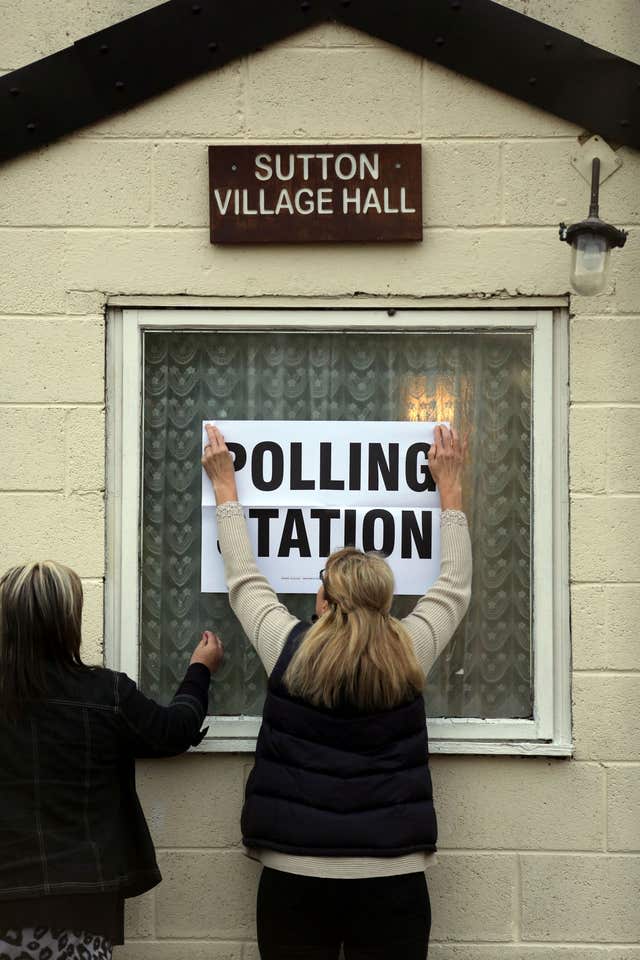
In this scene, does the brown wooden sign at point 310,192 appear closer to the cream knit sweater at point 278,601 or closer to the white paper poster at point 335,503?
the white paper poster at point 335,503

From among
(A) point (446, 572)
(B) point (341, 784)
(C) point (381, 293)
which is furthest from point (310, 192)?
(B) point (341, 784)

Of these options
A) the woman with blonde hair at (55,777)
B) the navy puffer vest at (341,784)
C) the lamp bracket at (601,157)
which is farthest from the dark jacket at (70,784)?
the lamp bracket at (601,157)

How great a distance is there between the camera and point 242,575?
11.7 feet

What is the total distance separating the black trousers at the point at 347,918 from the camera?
302 cm

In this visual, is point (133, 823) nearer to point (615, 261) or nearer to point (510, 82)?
point (615, 261)

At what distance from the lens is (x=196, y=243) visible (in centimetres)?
375

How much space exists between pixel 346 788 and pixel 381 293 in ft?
5.35

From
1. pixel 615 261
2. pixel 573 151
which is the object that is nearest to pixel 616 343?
pixel 615 261

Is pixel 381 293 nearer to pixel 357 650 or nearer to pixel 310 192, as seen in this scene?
pixel 310 192

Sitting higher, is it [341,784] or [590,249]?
[590,249]

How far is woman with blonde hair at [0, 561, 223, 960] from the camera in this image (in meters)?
2.91

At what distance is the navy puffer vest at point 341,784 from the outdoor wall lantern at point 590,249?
1372 mm

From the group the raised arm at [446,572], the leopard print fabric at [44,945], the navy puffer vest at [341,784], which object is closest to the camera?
the leopard print fabric at [44,945]

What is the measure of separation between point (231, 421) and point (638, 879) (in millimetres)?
2019
